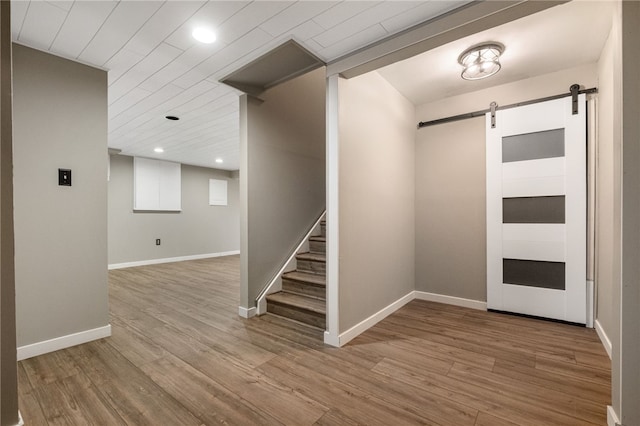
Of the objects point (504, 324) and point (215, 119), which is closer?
point (504, 324)

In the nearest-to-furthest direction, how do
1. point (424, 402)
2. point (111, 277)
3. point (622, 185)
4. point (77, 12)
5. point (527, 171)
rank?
point (622, 185) → point (424, 402) → point (77, 12) → point (527, 171) → point (111, 277)

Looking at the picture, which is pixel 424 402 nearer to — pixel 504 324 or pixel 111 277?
pixel 504 324

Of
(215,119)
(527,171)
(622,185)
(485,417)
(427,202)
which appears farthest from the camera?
(215,119)

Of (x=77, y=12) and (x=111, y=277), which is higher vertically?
(x=77, y=12)

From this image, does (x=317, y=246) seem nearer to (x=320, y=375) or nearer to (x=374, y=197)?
(x=374, y=197)

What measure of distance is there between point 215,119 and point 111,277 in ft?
11.9

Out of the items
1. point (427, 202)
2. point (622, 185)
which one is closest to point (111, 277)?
point (427, 202)

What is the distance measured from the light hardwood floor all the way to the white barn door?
303 mm

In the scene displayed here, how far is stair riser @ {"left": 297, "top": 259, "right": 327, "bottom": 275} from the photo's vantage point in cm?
321

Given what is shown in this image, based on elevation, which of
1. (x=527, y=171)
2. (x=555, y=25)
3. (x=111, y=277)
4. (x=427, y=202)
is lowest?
(x=111, y=277)

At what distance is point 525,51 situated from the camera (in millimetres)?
2408

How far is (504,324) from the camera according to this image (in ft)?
8.96

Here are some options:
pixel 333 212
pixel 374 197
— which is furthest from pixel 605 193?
pixel 333 212

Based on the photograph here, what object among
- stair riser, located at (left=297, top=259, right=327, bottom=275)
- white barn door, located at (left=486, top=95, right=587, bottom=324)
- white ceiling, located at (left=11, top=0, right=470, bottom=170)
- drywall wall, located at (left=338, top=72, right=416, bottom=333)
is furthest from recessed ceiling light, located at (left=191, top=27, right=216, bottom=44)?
white barn door, located at (left=486, top=95, right=587, bottom=324)
